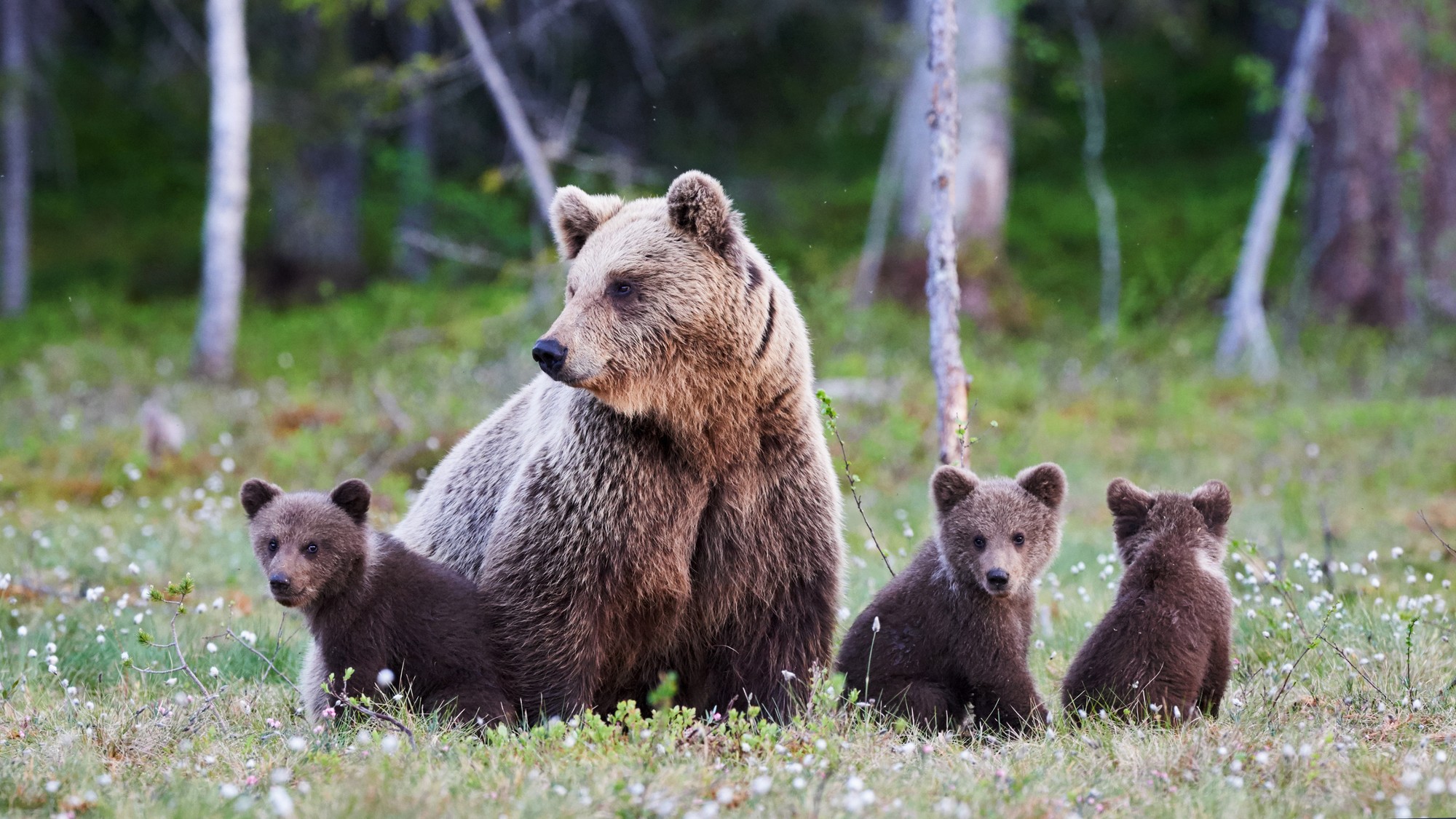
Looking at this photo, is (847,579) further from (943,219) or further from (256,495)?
(256,495)

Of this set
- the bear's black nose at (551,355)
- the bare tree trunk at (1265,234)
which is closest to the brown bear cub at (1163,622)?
the bear's black nose at (551,355)

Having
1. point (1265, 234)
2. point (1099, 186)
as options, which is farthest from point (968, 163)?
point (1265, 234)

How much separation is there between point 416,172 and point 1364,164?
513 inches

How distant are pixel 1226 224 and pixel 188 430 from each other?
19.0 metres

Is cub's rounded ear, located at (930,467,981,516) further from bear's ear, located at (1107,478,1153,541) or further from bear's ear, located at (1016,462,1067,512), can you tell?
bear's ear, located at (1107,478,1153,541)

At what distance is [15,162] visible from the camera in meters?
21.7

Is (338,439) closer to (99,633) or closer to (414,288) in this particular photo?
(99,633)

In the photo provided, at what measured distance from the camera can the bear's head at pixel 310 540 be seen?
4730mm

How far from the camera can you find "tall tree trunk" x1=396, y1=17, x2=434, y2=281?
67.1 feet

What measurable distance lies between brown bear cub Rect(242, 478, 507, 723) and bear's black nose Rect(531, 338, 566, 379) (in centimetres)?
94

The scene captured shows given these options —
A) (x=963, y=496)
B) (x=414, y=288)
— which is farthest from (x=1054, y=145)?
(x=963, y=496)

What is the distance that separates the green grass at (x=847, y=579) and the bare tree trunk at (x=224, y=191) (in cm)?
69

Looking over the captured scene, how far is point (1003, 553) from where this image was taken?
488 cm

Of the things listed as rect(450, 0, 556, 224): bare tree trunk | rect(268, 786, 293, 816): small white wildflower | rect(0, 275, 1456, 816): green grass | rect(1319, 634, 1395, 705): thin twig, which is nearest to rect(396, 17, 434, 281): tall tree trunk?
rect(0, 275, 1456, 816): green grass
